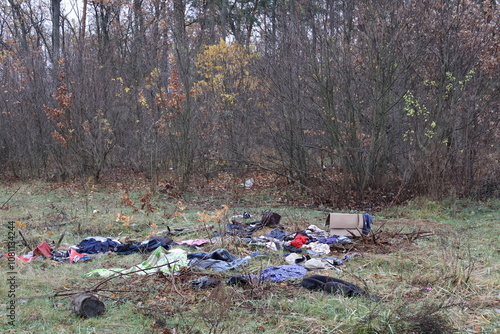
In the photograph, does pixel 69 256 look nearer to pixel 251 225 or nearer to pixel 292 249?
pixel 292 249

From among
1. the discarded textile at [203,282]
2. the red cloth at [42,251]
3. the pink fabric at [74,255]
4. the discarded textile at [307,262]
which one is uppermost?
the red cloth at [42,251]

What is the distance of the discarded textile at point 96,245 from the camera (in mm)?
6389

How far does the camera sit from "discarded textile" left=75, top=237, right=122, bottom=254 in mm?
6389

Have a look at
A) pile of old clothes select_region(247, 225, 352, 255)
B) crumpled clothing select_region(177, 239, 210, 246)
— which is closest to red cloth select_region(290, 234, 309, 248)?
pile of old clothes select_region(247, 225, 352, 255)

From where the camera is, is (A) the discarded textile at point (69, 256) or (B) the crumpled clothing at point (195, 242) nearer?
(A) the discarded textile at point (69, 256)

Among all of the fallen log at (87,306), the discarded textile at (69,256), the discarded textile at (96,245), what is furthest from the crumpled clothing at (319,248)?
the fallen log at (87,306)

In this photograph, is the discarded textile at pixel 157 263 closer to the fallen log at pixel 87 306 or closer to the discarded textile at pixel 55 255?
the discarded textile at pixel 55 255

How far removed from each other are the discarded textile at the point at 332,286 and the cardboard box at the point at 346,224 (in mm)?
2464

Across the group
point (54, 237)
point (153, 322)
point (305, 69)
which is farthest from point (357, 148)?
point (153, 322)

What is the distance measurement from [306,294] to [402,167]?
9.40 m

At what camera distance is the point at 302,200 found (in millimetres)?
12539

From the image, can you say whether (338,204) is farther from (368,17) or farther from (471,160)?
(368,17)

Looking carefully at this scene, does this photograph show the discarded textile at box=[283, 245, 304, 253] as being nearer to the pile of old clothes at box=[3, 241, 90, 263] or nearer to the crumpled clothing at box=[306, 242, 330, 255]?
the crumpled clothing at box=[306, 242, 330, 255]

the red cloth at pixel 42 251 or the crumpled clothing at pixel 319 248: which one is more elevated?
the red cloth at pixel 42 251
